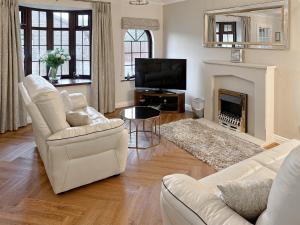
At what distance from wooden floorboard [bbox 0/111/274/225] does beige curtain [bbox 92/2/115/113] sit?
88.3 inches

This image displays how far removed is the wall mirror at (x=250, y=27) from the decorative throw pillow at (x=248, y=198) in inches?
128

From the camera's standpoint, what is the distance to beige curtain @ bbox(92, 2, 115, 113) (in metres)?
5.89

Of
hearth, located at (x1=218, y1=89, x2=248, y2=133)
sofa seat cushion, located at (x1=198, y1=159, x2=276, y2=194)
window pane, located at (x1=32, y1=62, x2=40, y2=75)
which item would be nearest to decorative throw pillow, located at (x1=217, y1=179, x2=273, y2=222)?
sofa seat cushion, located at (x1=198, y1=159, x2=276, y2=194)

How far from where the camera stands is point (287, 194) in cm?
110

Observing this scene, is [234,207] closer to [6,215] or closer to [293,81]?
[6,215]

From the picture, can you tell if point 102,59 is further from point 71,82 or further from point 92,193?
point 92,193

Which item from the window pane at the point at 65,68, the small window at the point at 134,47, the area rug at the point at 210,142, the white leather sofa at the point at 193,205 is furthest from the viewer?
the small window at the point at 134,47

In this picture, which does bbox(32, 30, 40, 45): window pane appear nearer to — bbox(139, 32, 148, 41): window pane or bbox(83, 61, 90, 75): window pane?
bbox(83, 61, 90, 75): window pane

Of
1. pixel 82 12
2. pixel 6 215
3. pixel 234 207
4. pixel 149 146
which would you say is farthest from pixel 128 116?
pixel 82 12

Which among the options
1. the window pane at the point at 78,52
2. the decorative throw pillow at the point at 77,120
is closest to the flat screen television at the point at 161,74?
the window pane at the point at 78,52

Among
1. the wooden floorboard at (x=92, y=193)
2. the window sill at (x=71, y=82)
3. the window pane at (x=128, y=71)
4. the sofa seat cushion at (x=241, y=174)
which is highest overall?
the window pane at (x=128, y=71)

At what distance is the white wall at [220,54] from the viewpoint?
13.6ft

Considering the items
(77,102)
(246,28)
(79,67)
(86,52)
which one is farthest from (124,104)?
(246,28)

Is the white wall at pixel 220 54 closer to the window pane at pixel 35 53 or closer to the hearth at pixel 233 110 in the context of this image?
the hearth at pixel 233 110
